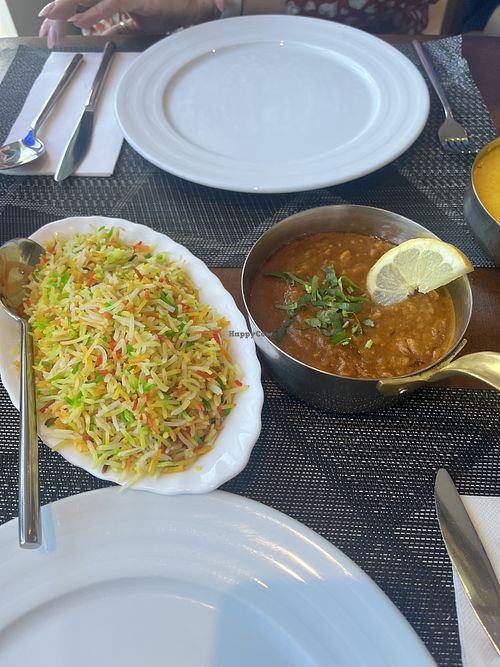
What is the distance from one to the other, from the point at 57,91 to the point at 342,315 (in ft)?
4.25

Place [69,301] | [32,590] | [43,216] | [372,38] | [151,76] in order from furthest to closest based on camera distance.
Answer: [372,38] < [151,76] < [43,216] < [69,301] < [32,590]

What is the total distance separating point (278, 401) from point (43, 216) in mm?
844

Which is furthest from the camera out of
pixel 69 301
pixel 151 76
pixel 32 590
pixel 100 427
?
pixel 151 76

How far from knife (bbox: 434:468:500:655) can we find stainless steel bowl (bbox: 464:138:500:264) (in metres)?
0.58

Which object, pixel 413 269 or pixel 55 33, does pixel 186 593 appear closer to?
pixel 413 269

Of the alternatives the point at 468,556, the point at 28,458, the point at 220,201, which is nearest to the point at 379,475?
the point at 468,556

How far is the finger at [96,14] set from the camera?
183cm

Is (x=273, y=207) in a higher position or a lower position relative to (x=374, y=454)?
higher

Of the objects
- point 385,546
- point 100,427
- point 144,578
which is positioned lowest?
point 385,546

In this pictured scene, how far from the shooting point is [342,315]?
105 centimetres

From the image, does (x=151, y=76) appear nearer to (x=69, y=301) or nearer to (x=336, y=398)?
(x=69, y=301)

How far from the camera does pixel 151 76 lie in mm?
1672

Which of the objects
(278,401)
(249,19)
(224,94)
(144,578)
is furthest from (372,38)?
(144,578)

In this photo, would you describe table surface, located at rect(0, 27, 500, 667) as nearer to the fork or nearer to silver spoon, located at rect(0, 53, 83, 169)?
the fork
